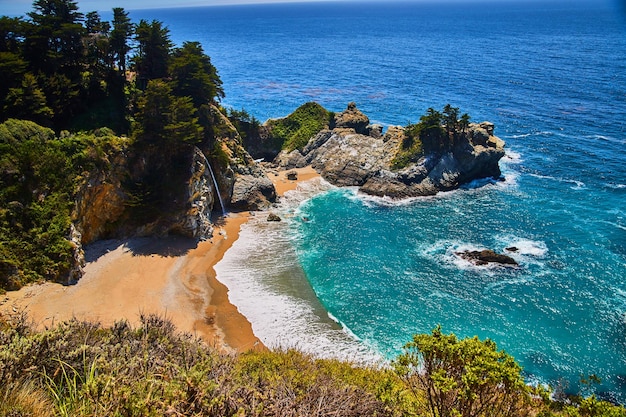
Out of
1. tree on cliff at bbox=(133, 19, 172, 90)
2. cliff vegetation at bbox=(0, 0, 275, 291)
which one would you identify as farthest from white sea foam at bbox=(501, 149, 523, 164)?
tree on cliff at bbox=(133, 19, 172, 90)

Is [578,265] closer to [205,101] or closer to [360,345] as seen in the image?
[360,345]

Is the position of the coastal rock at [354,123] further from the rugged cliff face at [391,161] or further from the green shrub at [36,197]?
→ the green shrub at [36,197]

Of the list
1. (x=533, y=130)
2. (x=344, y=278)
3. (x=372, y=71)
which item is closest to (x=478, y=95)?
(x=533, y=130)

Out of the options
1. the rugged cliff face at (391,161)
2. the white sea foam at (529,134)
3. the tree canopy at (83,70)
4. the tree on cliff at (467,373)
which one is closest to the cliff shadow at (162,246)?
the tree canopy at (83,70)

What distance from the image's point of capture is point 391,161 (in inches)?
2304

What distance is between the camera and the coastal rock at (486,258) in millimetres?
39688

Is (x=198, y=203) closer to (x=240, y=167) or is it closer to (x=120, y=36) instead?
(x=240, y=167)

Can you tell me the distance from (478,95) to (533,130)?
23.1 meters

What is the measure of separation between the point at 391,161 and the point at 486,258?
2219 centimetres

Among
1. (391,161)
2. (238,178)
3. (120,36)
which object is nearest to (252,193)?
(238,178)

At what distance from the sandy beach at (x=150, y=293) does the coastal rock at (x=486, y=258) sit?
72.6 ft

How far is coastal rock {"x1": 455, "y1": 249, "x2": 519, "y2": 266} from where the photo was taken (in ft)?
130

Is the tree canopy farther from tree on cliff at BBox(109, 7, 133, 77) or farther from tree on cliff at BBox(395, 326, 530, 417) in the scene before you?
tree on cliff at BBox(395, 326, 530, 417)

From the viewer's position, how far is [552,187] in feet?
180
